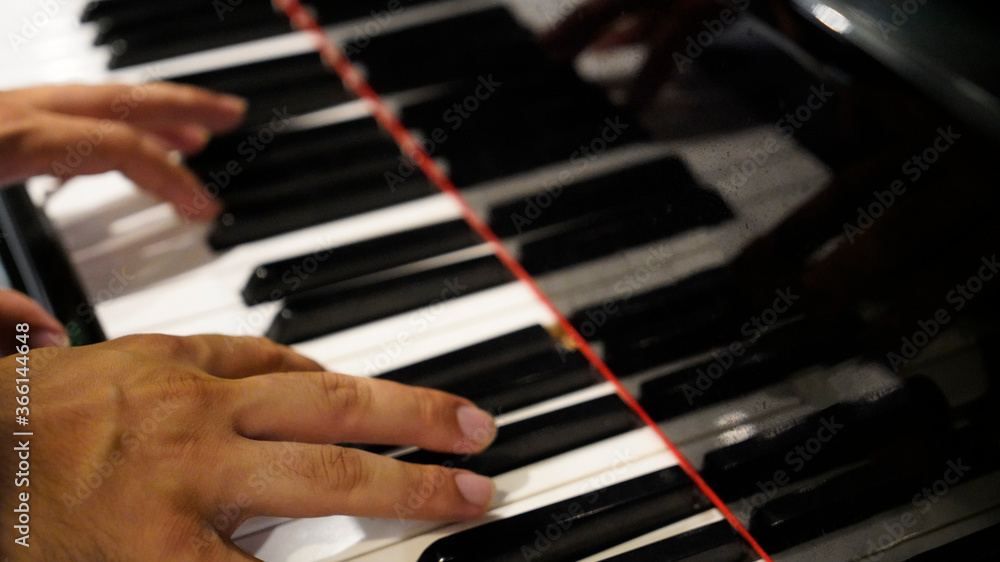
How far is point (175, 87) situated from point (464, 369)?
732mm

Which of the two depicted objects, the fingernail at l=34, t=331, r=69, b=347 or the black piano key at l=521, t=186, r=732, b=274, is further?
the fingernail at l=34, t=331, r=69, b=347

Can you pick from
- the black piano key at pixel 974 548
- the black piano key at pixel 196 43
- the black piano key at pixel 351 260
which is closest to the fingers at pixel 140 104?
the black piano key at pixel 196 43

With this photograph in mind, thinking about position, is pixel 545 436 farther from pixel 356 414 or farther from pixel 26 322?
pixel 26 322

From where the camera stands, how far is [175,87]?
135 cm

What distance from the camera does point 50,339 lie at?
1.12 metres

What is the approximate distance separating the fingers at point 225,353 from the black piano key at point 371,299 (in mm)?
92

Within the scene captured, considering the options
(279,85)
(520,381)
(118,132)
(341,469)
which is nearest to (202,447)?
(341,469)

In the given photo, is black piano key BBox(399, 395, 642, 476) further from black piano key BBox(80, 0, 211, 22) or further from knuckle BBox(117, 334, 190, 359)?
black piano key BBox(80, 0, 211, 22)

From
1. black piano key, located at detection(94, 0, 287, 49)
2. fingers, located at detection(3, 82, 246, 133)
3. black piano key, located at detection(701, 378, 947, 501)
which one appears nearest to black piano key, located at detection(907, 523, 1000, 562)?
black piano key, located at detection(701, 378, 947, 501)

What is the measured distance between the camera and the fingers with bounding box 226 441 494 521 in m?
0.86

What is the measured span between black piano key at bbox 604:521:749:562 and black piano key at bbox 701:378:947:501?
0.15 ft

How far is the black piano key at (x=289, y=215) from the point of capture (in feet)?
4.06

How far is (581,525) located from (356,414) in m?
0.30

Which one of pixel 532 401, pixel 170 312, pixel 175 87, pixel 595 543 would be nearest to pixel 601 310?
pixel 532 401
